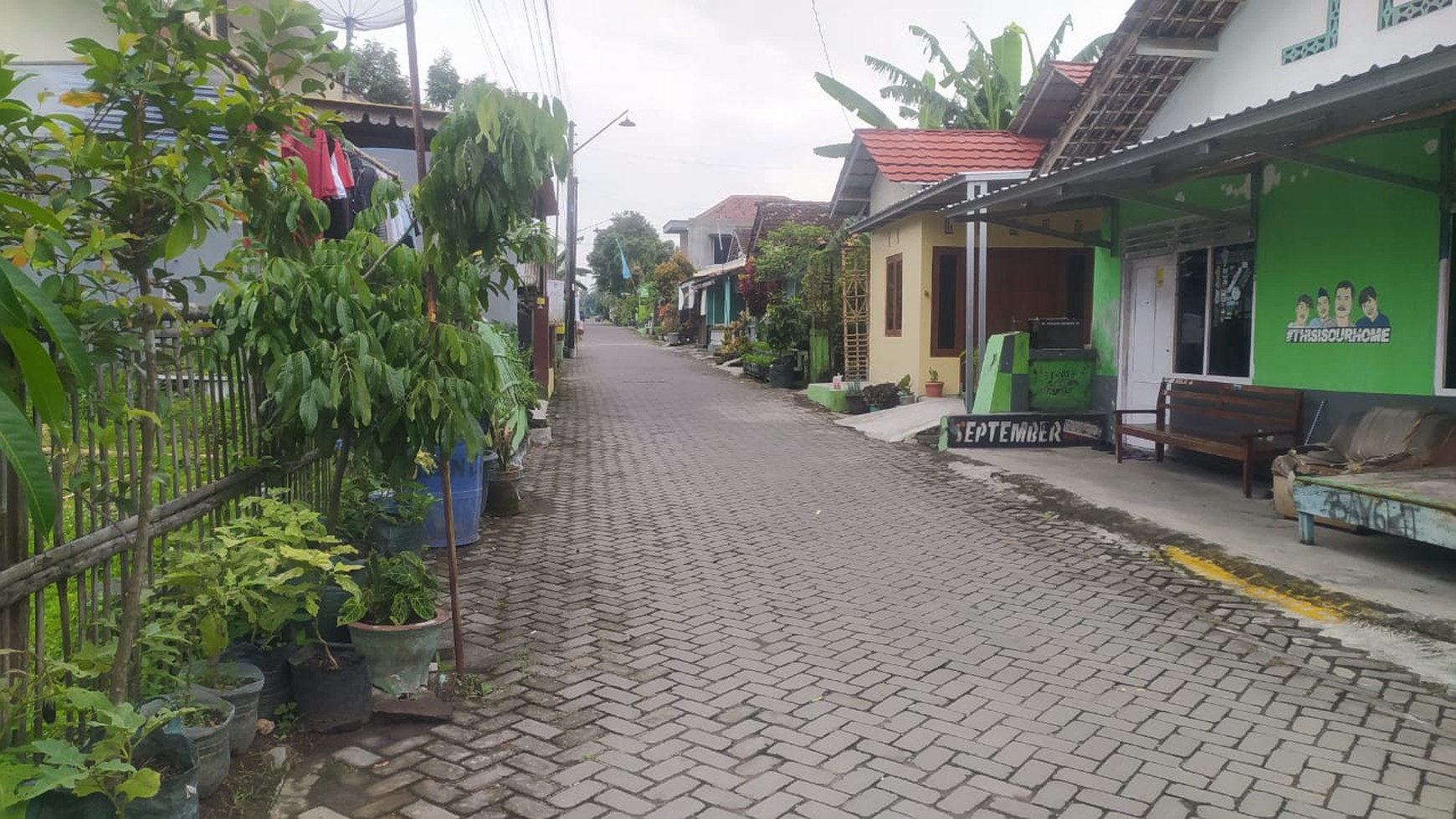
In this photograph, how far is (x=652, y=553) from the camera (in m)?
7.18

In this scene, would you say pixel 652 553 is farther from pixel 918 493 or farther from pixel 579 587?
pixel 918 493

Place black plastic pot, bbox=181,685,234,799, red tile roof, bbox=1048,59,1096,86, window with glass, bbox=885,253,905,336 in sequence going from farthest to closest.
Answer: window with glass, bbox=885,253,905,336, red tile roof, bbox=1048,59,1096,86, black plastic pot, bbox=181,685,234,799

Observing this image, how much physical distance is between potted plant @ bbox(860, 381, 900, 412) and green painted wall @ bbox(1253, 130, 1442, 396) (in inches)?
278

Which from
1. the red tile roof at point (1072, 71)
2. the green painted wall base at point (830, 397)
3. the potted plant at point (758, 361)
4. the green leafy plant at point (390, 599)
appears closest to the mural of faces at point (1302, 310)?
the red tile roof at point (1072, 71)

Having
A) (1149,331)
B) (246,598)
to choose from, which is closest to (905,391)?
(1149,331)

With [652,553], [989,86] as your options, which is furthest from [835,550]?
[989,86]

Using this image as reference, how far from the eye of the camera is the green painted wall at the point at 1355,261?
24.8 feet

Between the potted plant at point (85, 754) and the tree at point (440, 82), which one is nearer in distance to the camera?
the potted plant at point (85, 754)

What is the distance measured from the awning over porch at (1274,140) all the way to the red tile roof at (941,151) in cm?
448

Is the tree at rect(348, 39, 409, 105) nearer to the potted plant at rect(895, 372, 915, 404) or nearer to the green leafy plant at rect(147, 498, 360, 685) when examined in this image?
the potted plant at rect(895, 372, 915, 404)

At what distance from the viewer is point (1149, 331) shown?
37.2 ft

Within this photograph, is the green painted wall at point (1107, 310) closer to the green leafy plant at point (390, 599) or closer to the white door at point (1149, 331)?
the white door at point (1149, 331)

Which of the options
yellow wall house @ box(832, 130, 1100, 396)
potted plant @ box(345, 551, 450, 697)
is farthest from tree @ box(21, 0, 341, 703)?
yellow wall house @ box(832, 130, 1100, 396)

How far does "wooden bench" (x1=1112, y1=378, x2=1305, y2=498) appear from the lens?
28.5 feet
